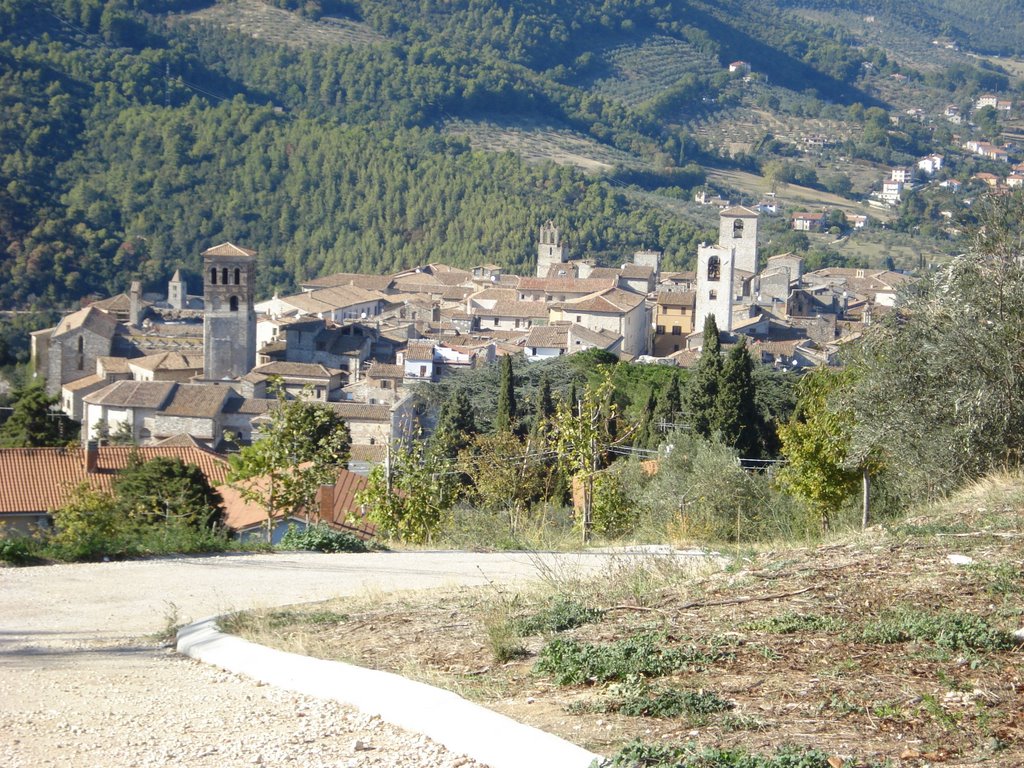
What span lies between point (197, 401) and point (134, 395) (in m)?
1.83

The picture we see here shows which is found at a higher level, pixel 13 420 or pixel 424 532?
pixel 424 532

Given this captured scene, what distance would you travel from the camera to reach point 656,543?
11422 millimetres

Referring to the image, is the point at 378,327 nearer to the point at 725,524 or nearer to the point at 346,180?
the point at 346,180

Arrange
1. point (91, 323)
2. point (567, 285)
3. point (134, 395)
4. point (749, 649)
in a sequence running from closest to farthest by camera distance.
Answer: point (749, 649) < point (134, 395) < point (91, 323) < point (567, 285)

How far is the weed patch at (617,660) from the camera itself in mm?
5121

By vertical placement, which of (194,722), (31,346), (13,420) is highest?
(194,722)

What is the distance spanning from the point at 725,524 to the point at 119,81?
102 m

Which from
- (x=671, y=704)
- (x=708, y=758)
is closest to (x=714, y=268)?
(x=671, y=704)

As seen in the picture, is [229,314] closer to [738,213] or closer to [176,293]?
[176,293]

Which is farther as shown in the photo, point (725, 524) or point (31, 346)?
point (31, 346)

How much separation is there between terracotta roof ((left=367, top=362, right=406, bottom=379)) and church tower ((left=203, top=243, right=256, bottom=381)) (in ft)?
22.1

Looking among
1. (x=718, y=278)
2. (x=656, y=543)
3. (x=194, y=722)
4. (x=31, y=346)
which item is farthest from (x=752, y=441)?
(x=31, y=346)

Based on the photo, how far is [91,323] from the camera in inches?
2149

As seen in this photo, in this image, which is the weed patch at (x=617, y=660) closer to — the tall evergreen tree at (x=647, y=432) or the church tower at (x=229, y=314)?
the tall evergreen tree at (x=647, y=432)
